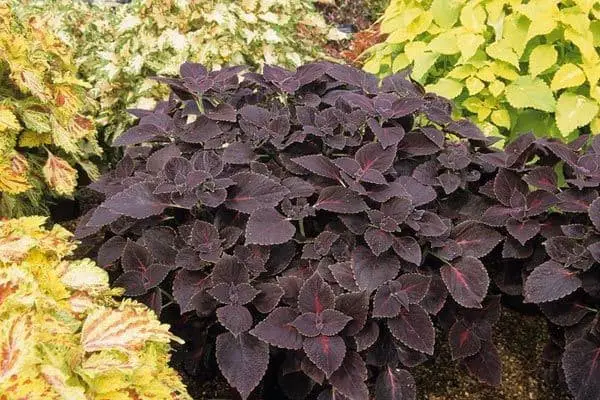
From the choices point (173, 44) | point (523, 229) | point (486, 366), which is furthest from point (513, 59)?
point (173, 44)

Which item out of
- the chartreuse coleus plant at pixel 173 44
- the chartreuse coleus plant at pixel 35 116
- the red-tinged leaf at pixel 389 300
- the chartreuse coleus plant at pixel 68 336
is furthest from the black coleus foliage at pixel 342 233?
the chartreuse coleus plant at pixel 173 44

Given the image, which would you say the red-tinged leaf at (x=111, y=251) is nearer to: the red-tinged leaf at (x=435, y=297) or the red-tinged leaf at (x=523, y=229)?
the red-tinged leaf at (x=435, y=297)

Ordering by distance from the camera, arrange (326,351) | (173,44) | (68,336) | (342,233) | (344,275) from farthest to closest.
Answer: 1. (173,44)
2. (342,233)
3. (344,275)
4. (326,351)
5. (68,336)

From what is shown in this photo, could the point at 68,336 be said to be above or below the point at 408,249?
above

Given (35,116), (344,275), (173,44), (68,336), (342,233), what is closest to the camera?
(68,336)

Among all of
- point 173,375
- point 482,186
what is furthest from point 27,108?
point 482,186

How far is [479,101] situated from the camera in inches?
98.1

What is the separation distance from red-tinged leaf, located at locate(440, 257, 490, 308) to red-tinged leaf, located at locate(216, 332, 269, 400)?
1.53 feet

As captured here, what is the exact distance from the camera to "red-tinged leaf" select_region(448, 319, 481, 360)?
5.70 ft

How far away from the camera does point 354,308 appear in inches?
63.2

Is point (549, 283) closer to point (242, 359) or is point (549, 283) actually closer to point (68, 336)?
point (242, 359)

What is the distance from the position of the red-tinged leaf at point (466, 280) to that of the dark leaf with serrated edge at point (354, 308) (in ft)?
0.71

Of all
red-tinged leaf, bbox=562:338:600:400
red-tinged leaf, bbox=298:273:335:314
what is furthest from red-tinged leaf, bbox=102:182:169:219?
red-tinged leaf, bbox=562:338:600:400

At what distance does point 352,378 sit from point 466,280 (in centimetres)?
36
